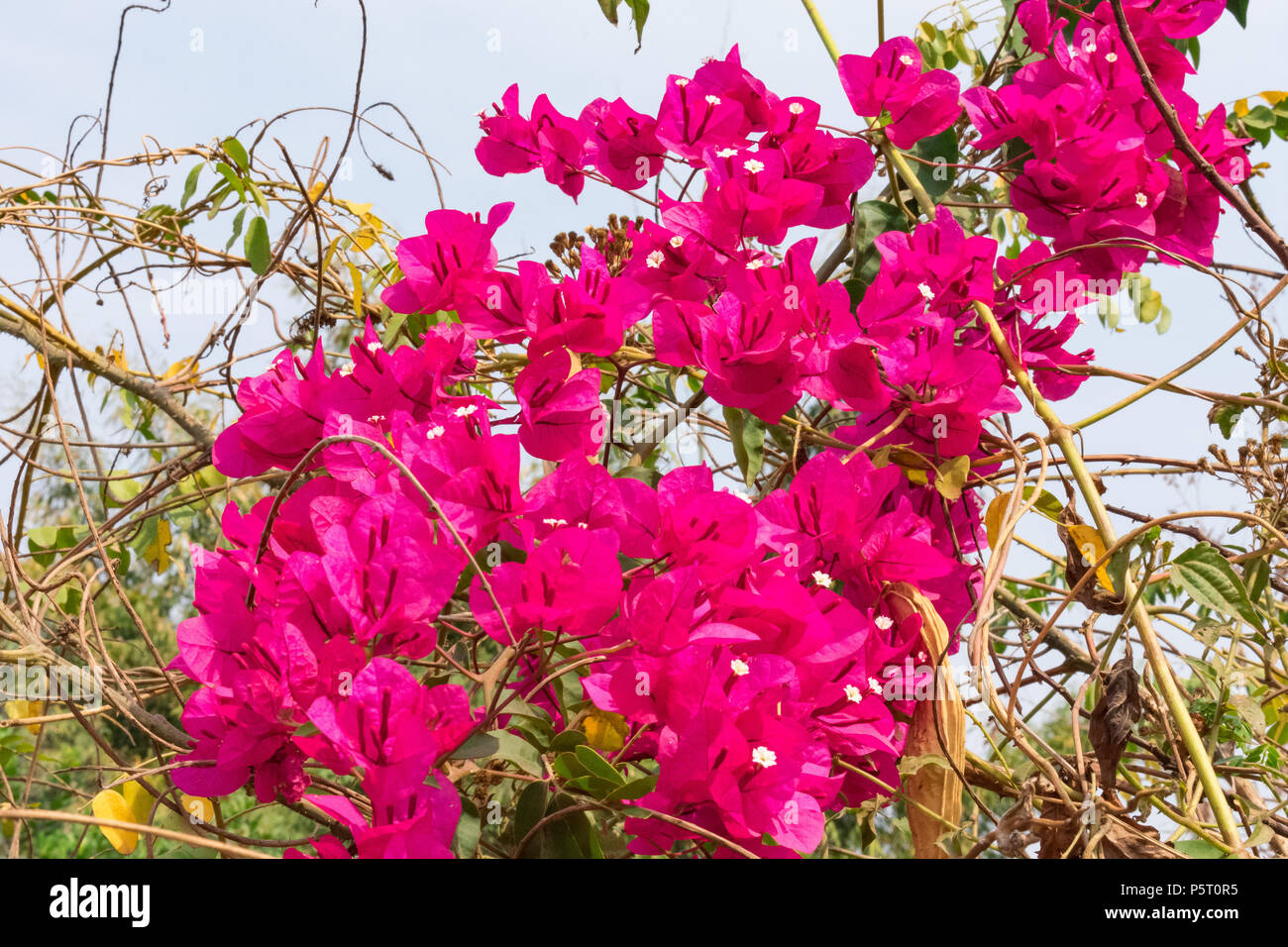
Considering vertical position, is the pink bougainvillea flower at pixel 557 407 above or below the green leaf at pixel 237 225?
below

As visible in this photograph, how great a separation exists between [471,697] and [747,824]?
9.8 inches

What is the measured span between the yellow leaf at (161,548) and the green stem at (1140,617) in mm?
971

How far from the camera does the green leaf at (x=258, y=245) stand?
101 centimetres

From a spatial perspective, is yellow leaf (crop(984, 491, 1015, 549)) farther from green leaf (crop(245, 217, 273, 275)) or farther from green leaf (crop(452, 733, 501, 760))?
green leaf (crop(245, 217, 273, 275))

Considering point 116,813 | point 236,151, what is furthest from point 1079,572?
point 236,151

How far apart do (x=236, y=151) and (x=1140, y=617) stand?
87 centimetres

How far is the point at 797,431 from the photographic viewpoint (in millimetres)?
766

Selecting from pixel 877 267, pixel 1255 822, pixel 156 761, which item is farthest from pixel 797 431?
pixel 156 761

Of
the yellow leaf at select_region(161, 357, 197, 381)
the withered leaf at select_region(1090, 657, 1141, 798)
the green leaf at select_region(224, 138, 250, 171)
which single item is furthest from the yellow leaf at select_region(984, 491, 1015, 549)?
the yellow leaf at select_region(161, 357, 197, 381)

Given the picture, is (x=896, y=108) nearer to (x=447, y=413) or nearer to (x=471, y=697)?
(x=447, y=413)

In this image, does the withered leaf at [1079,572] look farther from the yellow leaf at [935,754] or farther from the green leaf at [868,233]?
the green leaf at [868,233]

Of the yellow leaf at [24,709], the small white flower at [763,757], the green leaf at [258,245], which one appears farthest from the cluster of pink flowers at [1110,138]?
the yellow leaf at [24,709]

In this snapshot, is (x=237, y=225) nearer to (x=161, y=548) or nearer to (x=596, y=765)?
(x=161, y=548)
